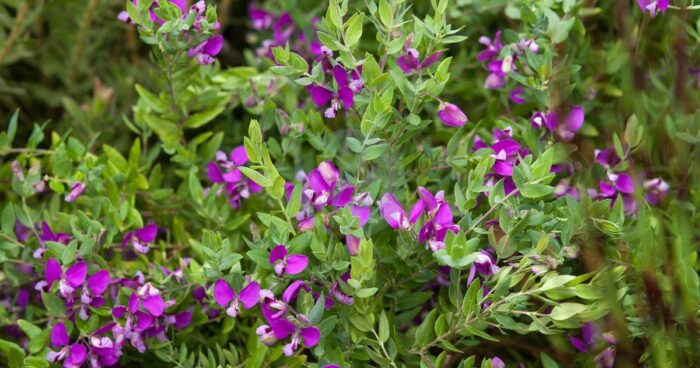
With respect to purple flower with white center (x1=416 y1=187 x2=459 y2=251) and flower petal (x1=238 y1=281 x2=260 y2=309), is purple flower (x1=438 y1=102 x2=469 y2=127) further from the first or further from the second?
flower petal (x1=238 y1=281 x2=260 y2=309)

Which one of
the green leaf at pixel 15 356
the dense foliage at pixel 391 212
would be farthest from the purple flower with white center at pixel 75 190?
the green leaf at pixel 15 356

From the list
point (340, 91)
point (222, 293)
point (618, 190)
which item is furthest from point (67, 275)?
point (618, 190)

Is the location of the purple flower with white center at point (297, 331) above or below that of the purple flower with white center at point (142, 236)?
above

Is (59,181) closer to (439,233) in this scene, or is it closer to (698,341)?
(439,233)

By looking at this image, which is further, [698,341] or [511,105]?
[511,105]

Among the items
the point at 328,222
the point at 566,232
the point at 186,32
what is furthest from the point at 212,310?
the point at 566,232

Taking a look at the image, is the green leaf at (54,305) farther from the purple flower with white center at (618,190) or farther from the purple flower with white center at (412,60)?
the purple flower with white center at (618,190)
